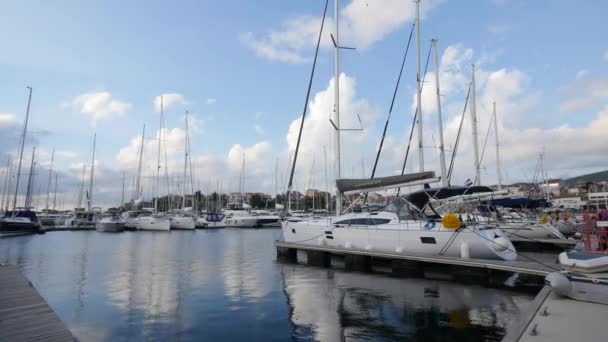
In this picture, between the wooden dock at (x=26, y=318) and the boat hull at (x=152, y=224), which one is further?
the boat hull at (x=152, y=224)

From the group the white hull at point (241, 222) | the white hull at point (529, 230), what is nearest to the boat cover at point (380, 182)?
the white hull at point (529, 230)

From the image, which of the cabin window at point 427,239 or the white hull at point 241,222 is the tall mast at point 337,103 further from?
the white hull at point 241,222

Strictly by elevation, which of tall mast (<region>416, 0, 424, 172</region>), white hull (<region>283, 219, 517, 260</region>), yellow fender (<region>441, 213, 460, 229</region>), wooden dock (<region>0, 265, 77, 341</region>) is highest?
tall mast (<region>416, 0, 424, 172</region>)

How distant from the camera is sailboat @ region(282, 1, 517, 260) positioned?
46.9 ft

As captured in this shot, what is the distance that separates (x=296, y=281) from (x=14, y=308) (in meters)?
9.32

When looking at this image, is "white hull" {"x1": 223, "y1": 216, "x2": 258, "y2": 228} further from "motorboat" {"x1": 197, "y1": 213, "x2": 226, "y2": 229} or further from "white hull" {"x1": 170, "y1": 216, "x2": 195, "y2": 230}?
"white hull" {"x1": 170, "y1": 216, "x2": 195, "y2": 230}

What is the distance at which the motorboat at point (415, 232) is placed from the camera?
14234 mm

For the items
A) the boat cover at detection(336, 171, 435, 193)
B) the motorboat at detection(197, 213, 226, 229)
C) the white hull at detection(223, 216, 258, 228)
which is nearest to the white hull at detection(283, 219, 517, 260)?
the boat cover at detection(336, 171, 435, 193)

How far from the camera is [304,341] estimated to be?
809cm

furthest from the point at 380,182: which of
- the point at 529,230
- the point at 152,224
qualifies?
the point at 152,224

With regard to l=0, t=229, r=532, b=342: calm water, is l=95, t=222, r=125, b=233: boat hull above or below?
above

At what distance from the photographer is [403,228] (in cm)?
1622

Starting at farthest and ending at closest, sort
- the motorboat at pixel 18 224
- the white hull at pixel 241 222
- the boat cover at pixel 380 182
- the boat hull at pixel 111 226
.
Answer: the white hull at pixel 241 222 < the boat hull at pixel 111 226 < the motorboat at pixel 18 224 < the boat cover at pixel 380 182

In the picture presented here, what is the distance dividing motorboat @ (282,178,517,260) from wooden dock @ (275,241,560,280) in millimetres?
479
